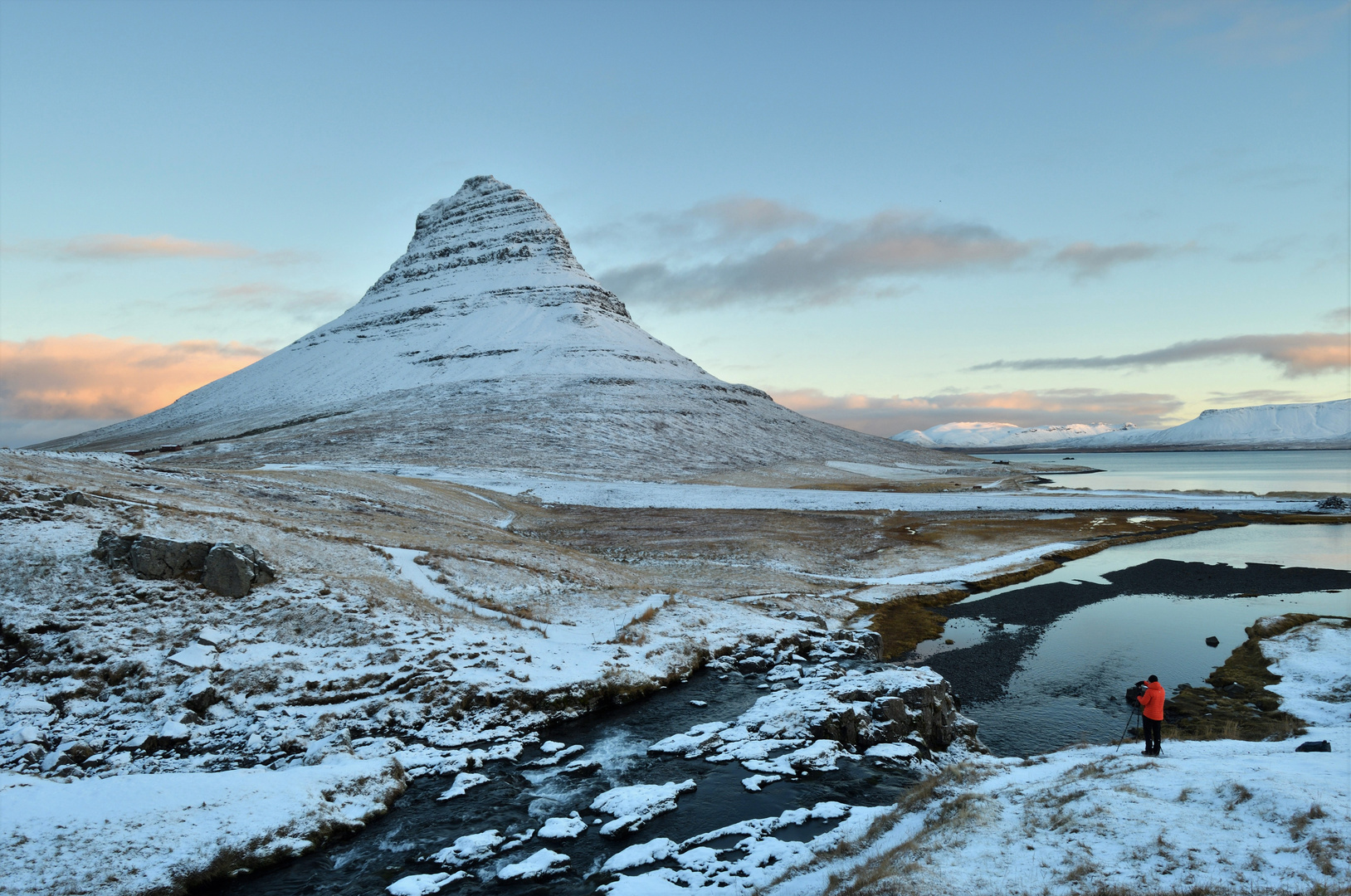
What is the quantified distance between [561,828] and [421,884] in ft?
10.8

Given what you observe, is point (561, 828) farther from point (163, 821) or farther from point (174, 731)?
point (174, 731)

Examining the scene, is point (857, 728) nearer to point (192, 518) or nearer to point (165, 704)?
point (165, 704)

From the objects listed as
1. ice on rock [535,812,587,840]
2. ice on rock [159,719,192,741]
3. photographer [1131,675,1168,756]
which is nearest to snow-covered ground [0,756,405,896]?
ice on rock [159,719,192,741]

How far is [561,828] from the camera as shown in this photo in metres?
16.4

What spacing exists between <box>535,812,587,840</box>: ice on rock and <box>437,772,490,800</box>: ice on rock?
2.97m

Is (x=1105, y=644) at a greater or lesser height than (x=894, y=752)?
lesser

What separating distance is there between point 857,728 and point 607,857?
935cm

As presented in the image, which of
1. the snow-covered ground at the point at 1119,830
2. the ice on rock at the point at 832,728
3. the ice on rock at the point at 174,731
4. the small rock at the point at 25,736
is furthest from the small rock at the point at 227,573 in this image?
the snow-covered ground at the point at 1119,830

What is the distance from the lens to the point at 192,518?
31938 mm

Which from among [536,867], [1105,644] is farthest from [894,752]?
[1105,644]

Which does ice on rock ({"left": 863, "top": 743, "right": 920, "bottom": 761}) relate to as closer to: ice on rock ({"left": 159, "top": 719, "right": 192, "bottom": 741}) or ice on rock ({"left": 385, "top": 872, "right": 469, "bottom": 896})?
ice on rock ({"left": 385, "top": 872, "right": 469, "bottom": 896})

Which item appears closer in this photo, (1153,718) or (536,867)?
(536,867)

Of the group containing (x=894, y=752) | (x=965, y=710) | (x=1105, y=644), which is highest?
(x=894, y=752)

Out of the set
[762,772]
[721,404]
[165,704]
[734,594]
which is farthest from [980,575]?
[721,404]
